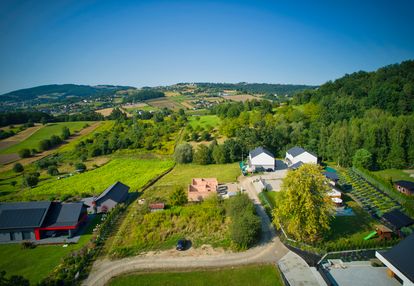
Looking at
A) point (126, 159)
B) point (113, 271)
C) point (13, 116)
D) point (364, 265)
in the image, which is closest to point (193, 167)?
point (126, 159)

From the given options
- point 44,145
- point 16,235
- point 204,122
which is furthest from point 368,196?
point 44,145

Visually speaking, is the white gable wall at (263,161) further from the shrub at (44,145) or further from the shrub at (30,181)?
the shrub at (44,145)

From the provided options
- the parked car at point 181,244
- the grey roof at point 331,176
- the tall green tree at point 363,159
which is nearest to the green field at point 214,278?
the parked car at point 181,244

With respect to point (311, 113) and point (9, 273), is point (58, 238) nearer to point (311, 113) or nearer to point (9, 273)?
point (9, 273)

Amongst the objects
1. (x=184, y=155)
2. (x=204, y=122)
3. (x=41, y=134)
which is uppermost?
(x=204, y=122)

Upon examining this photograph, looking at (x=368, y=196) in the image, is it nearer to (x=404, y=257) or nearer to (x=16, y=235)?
Answer: (x=404, y=257)

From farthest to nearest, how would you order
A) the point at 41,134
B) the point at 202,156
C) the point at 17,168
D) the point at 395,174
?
the point at 41,134 < the point at 202,156 < the point at 17,168 < the point at 395,174

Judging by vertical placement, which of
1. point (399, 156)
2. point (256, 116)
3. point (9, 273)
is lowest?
point (9, 273)
